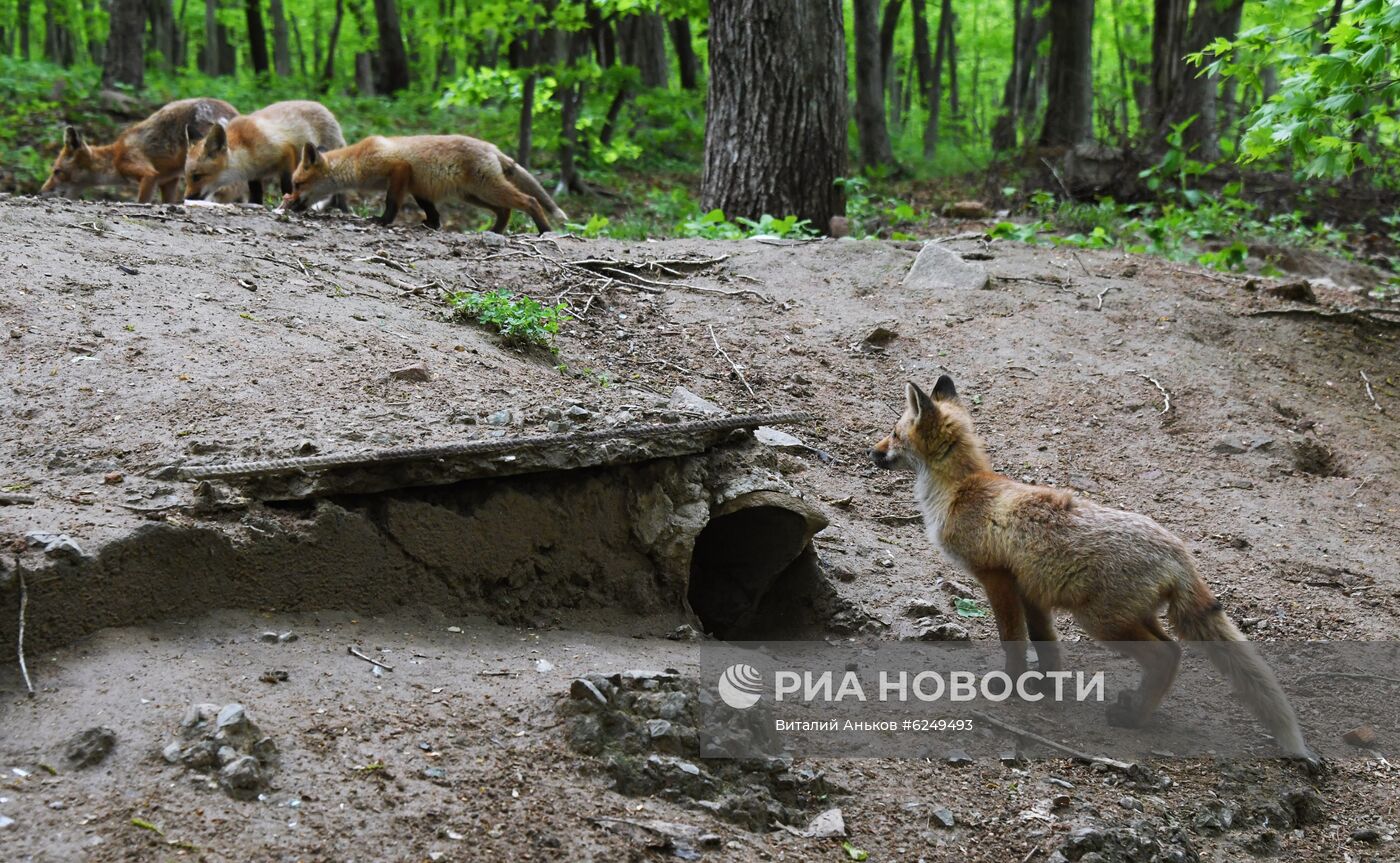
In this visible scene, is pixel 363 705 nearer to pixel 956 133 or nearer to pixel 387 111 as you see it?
pixel 387 111

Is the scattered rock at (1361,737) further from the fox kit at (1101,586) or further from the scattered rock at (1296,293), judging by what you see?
the scattered rock at (1296,293)

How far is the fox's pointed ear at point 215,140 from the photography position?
1184 cm

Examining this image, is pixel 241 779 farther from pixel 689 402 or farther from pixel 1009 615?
pixel 689 402

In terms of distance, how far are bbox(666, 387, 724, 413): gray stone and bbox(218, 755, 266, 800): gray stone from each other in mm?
3245

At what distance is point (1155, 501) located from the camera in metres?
7.18

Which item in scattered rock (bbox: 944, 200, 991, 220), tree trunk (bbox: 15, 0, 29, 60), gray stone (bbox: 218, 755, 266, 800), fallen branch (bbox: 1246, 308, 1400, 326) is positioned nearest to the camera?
gray stone (bbox: 218, 755, 266, 800)

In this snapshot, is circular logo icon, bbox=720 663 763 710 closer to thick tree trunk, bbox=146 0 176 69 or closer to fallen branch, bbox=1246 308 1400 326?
fallen branch, bbox=1246 308 1400 326

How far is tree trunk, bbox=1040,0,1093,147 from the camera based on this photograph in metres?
19.6

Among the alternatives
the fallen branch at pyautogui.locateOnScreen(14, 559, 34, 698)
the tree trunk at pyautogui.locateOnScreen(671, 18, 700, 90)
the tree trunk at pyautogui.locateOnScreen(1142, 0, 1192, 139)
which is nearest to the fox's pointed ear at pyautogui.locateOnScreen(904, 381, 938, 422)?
the fallen branch at pyautogui.locateOnScreen(14, 559, 34, 698)

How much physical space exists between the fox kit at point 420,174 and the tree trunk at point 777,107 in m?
2.27

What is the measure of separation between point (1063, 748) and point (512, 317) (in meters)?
4.24

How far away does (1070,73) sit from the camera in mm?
19844

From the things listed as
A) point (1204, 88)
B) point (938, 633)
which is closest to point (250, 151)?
point (938, 633)

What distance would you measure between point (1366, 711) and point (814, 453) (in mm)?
3495
